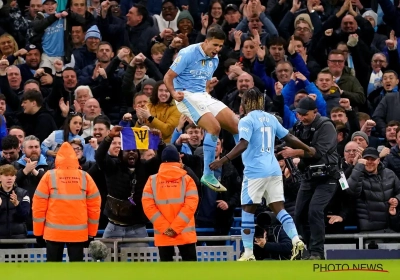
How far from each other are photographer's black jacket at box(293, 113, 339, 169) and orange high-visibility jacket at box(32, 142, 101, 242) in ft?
8.91

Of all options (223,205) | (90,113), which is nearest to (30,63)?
(90,113)

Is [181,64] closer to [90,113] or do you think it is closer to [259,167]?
[259,167]

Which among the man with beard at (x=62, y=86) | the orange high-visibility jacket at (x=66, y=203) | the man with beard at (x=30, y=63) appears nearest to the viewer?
the orange high-visibility jacket at (x=66, y=203)

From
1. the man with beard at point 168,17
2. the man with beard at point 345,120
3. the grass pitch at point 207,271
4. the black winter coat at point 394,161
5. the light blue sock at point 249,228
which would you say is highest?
the man with beard at point 168,17

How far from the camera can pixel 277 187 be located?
16203mm

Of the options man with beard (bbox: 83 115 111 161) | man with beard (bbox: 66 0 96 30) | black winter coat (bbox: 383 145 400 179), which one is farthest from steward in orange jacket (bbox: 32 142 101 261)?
man with beard (bbox: 66 0 96 30)

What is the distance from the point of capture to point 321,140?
55.9 feet

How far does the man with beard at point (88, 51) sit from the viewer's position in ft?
73.6

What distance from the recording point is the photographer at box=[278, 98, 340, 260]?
16.9 m

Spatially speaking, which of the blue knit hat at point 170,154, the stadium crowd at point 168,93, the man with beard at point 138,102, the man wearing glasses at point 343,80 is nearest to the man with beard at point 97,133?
the stadium crowd at point 168,93

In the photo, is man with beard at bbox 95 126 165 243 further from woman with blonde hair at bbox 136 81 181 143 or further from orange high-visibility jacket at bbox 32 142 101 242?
woman with blonde hair at bbox 136 81 181 143

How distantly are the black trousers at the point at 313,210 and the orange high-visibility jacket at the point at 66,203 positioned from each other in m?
2.59

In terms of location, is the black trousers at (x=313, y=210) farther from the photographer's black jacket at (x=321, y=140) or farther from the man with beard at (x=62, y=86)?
the man with beard at (x=62, y=86)

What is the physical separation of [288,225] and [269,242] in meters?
1.13
